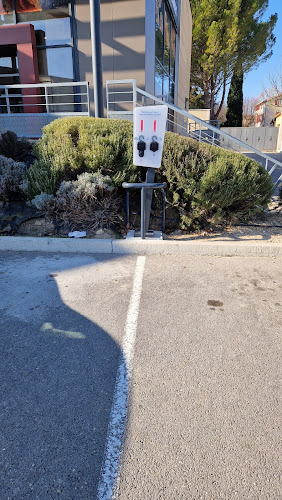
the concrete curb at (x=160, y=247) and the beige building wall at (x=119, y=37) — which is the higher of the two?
the beige building wall at (x=119, y=37)

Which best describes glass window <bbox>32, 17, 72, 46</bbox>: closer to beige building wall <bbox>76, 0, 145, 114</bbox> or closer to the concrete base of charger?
beige building wall <bbox>76, 0, 145, 114</bbox>

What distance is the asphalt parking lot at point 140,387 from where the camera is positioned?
1.68 meters

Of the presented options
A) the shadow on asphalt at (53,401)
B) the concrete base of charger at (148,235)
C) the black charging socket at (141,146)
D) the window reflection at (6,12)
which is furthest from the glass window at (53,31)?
the shadow on asphalt at (53,401)

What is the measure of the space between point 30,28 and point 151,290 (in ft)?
32.5

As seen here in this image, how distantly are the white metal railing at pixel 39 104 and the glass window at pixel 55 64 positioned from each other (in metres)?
0.35

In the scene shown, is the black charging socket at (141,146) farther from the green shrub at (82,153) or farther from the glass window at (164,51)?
the glass window at (164,51)

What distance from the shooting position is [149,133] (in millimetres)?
4781

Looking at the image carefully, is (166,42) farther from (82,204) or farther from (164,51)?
(82,204)

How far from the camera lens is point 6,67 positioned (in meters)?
10.8

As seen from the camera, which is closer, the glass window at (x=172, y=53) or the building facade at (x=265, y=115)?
the glass window at (x=172, y=53)

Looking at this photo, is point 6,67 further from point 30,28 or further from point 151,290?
point 151,290

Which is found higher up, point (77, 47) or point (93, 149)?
point (77, 47)

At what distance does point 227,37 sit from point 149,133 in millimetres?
24416

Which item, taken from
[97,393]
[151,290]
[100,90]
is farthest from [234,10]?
[97,393]
